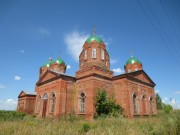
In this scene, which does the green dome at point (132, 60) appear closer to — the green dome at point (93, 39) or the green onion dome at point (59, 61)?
the green dome at point (93, 39)

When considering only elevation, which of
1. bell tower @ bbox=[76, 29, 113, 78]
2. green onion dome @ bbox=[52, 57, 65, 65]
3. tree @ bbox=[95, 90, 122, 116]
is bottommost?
tree @ bbox=[95, 90, 122, 116]

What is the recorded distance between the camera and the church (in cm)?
1861

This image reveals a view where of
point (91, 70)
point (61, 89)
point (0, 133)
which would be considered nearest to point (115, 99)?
point (91, 70)

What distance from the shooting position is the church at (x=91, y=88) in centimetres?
1861

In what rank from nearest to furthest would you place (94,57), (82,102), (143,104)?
1. (82,102)
2. (94,57)
3. (143,104)

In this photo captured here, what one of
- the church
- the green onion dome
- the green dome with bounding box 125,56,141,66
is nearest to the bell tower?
the church

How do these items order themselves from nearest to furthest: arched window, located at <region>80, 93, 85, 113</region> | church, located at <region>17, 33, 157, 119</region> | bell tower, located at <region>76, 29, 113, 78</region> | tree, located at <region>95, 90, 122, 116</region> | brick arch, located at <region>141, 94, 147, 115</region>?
tree, located at <region>95, 90, 122, 116</region> → church, located at <region>17, 33, 157, 119</region> → arched window, located at <region>80, 93, 85, 113</region> → bell tower, located at <region>76, 29, 113, 78</region> → brick arch, located at <region>141, 94, 147, 115</region>

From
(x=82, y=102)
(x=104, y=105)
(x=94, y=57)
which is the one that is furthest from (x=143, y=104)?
(x=94, y=57)

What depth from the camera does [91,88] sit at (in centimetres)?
1823

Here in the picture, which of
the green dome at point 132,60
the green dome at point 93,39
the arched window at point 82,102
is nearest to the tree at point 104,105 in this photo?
the arched window at point 82,102

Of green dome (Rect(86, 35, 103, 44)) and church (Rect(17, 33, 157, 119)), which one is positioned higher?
green dome (Rect(86, 35, 103, 44))

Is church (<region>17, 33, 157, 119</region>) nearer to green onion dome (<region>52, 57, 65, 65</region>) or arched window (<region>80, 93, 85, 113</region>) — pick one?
arched window (<region>80, 93, 85, 113</region>)

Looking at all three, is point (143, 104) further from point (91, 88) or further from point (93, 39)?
point (93, 39)

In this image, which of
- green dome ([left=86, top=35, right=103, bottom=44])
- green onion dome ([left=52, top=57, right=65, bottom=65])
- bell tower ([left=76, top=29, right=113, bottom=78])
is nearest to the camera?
bell tower ([left=76, top=29, right=113, bottom=78])
